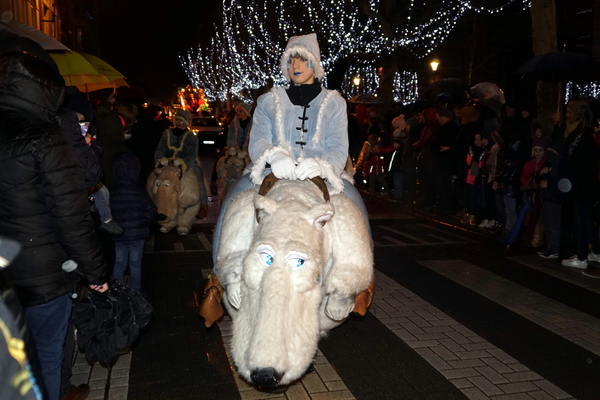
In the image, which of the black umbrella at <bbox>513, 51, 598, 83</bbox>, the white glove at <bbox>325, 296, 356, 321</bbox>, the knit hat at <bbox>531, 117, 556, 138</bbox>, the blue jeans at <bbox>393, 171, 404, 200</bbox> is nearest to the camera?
the white glove at <bbox>325, 296, 356, 321</bbox>

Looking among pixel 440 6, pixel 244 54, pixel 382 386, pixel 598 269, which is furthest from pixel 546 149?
pixel 244 54

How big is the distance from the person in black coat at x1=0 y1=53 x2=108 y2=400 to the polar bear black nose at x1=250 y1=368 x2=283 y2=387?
1431mm

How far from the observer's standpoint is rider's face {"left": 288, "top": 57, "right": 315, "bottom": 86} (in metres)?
4.33

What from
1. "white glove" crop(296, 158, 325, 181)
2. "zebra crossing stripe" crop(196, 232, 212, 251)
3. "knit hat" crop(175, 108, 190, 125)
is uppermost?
"knit hat" crop(175, 108, 190, 125)

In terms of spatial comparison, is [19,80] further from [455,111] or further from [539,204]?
[455,111]

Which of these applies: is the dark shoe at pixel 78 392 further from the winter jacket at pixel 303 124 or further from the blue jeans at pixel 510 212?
the blue jeans at pixel 510 212

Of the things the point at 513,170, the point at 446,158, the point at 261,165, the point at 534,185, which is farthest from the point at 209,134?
the point at 261,165

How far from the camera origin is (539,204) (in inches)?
355

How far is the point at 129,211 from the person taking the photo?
611 cm

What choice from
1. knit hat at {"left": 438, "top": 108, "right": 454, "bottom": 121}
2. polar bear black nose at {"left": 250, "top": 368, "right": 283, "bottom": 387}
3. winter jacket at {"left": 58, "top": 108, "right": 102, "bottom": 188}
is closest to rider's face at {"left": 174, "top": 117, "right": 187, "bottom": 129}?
winter jacket at {"left": 58, "top": 108, "right": 102, "bottom": 188}

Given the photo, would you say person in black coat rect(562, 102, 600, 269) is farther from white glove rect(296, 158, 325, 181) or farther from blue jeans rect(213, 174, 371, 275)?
white glove rect(296, 158, 325, 181)

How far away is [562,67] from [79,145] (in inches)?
373

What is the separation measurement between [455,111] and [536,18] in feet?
9.06

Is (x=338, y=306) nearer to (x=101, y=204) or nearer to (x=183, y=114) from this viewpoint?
(x=101, y=204)
